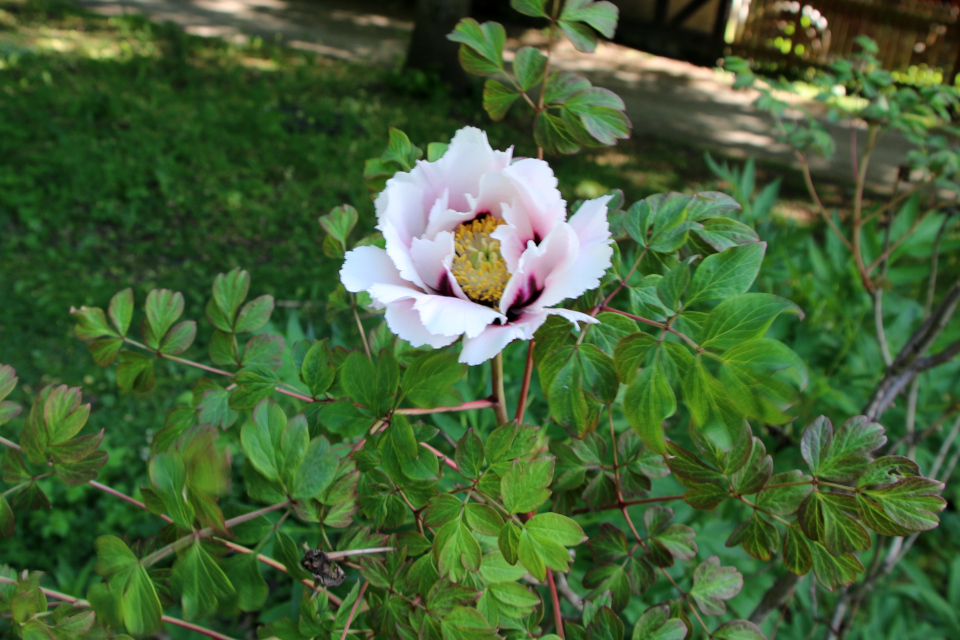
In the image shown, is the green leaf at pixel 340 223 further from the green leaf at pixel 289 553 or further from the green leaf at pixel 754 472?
the green leaf at pixel 754 472

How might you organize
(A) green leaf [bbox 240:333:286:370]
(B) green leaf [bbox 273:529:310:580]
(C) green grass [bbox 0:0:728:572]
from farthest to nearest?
(C) green grass [bbox 0:0:728:572], (A) green leaf [bbox 240:333:286:370], (B) green leaf [bbox 273:529:310:580]

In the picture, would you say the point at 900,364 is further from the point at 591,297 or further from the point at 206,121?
the point at 206,121

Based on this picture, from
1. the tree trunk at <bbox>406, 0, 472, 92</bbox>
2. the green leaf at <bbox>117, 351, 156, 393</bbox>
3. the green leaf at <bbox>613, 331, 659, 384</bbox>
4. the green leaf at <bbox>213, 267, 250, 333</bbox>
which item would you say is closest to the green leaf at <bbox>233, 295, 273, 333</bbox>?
the green leaf at <bbox>213, 267, 250, 333</bbox>

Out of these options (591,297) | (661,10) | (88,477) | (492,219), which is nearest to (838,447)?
(591,297)

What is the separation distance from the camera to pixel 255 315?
1087 mm

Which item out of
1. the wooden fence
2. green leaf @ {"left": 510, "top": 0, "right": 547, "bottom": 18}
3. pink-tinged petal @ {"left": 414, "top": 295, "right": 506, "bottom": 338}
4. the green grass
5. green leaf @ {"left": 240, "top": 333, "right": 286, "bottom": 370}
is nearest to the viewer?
pink-tinged petal @ {"left": 414, "top": 295, "right": 506, "bottom": 338}

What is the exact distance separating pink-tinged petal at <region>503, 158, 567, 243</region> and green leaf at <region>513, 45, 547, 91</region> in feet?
0.58

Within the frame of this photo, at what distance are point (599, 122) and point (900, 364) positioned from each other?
1.09 metres

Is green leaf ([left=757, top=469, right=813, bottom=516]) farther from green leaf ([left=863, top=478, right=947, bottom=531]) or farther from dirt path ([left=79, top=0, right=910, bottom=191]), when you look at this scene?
dirt path ([left=79, top=0, right=910, bottom=191])

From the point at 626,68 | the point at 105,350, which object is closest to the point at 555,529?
the point at 105,350

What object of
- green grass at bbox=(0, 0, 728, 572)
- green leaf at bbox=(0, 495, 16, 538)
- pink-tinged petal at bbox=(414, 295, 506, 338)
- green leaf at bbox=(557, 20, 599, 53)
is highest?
green leaf at bbox=(557, 20, 599, 53)

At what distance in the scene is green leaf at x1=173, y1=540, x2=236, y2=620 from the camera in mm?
711

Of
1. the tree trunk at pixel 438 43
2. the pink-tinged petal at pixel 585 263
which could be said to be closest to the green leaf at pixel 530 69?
the pink-tinged petal at pixel 585 263

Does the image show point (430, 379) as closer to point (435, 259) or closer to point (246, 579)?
point (435, 259)
